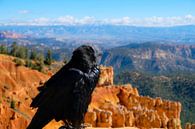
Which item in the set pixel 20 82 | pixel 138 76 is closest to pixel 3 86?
pixel 20 82

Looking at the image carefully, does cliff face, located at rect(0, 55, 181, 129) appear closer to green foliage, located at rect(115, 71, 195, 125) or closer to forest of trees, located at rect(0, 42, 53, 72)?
forest of trees, located at rect(0, 42, 53, 72)

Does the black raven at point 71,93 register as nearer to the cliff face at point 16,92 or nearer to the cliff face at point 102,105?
the cliff face at point 102,105

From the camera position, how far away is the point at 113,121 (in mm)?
34594

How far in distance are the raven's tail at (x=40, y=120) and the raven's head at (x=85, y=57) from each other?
978mm

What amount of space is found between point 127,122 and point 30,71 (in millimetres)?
23203

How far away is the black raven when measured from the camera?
23.9 ft

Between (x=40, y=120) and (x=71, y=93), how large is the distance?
69 cm

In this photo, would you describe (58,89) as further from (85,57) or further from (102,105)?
(102,105)

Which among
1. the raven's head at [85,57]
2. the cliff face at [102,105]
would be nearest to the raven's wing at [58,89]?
the raven's head at [85,57]

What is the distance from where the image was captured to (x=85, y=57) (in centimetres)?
729

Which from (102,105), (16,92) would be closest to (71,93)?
(102,105)

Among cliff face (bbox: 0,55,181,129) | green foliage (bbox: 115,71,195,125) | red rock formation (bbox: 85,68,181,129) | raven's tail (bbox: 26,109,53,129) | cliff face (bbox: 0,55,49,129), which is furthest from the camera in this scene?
green foliage (bbox: 115,71,195,125)

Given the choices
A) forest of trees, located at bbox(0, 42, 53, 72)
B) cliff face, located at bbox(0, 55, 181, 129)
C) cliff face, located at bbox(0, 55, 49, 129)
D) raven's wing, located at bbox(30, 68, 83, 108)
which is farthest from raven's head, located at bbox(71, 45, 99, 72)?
forest of trees, located at bbox(0, 42, 53, 72)

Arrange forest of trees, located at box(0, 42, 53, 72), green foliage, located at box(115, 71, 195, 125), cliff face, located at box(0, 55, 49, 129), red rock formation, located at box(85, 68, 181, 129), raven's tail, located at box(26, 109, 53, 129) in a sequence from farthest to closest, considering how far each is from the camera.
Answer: green foliage, located at box(115, 71, 195, 125), forest of trees, located at box(0, 42, 53, 72), red rock formation, located at box(85, 68, 181, 129), cliff face, located at box(0, 55, 49, 129), raven's tail, located at box(26, 109, 53, 129)
